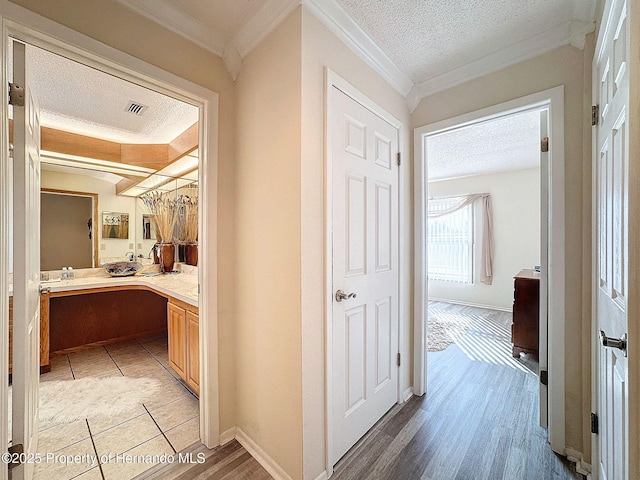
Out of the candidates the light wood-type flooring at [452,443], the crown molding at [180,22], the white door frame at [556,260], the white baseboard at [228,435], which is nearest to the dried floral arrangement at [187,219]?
Result: the crown molding at [180,22]

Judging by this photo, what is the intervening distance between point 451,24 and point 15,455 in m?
3.00

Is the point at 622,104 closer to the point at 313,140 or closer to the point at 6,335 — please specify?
the point at 313,140

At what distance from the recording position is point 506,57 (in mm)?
1750

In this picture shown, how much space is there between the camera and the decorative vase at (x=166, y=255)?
355 cm

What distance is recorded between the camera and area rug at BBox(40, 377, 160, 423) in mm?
1990

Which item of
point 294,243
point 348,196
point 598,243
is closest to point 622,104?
point 598,243

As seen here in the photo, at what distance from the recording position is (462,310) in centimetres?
495

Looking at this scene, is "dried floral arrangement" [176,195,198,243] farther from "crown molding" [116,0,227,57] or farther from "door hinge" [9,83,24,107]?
"door hinge" [9,83,24,107]

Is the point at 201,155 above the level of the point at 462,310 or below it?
above

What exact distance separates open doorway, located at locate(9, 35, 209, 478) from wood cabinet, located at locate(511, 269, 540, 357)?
326 cm

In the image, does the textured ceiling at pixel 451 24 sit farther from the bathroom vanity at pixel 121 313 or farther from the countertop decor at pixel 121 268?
the countertop decor at pixel 121 268

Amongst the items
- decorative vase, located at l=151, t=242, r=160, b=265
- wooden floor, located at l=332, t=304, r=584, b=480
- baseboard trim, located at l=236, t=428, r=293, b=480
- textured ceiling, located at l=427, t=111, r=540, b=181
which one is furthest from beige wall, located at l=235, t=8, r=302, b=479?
decorative vase, located at l=151, t=242, r=160, b=265

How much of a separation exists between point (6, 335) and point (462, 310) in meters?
5.62

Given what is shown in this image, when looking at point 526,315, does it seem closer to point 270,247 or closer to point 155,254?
point 270,247
